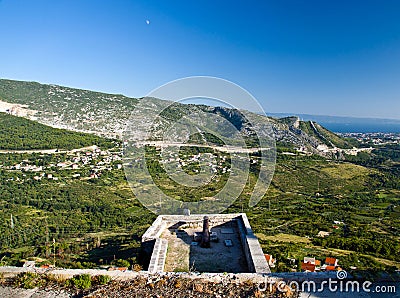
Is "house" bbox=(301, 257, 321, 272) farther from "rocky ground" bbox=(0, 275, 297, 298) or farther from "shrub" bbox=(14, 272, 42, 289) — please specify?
"shrub" bbox=(14, 272, 42, 289)

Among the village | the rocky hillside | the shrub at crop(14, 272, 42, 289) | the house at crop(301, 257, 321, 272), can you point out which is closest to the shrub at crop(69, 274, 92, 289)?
the shrub at crop(14, 272, 42, 289)

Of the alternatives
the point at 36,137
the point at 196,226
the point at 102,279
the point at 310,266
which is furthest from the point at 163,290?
the point at 36,137

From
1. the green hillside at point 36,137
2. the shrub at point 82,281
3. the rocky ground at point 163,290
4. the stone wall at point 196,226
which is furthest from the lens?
the green hillside at point 36,137

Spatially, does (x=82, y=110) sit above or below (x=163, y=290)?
above

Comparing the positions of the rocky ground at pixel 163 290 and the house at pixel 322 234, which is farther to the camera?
the house at pixel 322 234

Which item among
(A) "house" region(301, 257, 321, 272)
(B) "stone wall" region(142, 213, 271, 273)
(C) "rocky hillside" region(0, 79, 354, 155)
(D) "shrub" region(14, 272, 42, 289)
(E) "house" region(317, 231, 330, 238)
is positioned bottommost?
(E) "house" region(317, 231, 330, 238)

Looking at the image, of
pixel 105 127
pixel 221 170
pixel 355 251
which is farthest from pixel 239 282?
pixel 105 127

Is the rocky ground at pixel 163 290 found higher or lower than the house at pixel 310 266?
higher

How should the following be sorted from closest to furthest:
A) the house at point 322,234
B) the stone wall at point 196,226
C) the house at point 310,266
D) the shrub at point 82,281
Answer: the shrub at point 82,281
the stone wall at point 196,226
the house at point 310,266
the house at point 322,234

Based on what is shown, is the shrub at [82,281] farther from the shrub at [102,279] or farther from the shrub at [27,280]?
the shrub at [27,280]

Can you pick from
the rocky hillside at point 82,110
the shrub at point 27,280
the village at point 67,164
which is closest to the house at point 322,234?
the shrub at point 27,280

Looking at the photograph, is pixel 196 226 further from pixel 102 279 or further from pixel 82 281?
pixel 82 281

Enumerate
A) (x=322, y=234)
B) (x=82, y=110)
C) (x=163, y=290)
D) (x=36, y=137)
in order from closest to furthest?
(x=163, y=290) → (x=322, y=234) → (x=36, y=137) → (x=82, y=110)

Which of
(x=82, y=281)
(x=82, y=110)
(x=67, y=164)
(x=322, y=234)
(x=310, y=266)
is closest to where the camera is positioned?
(x=82, y=281)
